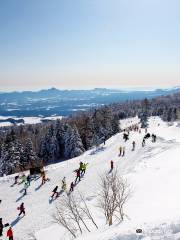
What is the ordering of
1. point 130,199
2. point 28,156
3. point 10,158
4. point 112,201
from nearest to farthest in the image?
point 112,201 < point 130,199 < point 10,158 < point 28,156

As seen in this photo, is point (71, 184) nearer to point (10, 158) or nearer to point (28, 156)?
point (10, 158)

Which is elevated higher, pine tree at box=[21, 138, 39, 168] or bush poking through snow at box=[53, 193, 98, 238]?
bush poking through snow at box=[53, 193, 98, 238]

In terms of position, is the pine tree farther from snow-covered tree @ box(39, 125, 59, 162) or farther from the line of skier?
the line of skier

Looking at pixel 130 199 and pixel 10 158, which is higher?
pixel 130 199

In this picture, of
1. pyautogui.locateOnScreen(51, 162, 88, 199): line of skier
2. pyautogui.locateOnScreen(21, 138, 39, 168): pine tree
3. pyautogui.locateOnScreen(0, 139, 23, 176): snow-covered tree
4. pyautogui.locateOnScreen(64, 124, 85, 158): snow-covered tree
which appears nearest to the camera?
pyautogui.locateOnScreen(51, 162, 88, 199): line of skier

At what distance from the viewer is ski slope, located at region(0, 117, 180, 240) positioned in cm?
1619

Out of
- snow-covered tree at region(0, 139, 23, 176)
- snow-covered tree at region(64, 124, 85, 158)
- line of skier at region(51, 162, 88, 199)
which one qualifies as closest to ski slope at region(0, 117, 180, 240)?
line of skier at region(51, 162, 88, 199)

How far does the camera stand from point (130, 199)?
29062 mm

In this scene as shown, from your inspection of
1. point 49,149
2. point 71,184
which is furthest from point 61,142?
point 71,184

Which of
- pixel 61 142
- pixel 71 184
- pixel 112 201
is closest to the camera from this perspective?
pixel 112 201

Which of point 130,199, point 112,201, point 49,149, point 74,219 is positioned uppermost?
point 112,201

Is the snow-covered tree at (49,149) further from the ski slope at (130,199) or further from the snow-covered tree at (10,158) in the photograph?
the ski slope at (130,199)

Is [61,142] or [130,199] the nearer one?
[130,199]

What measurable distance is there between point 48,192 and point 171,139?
24.9 meters
